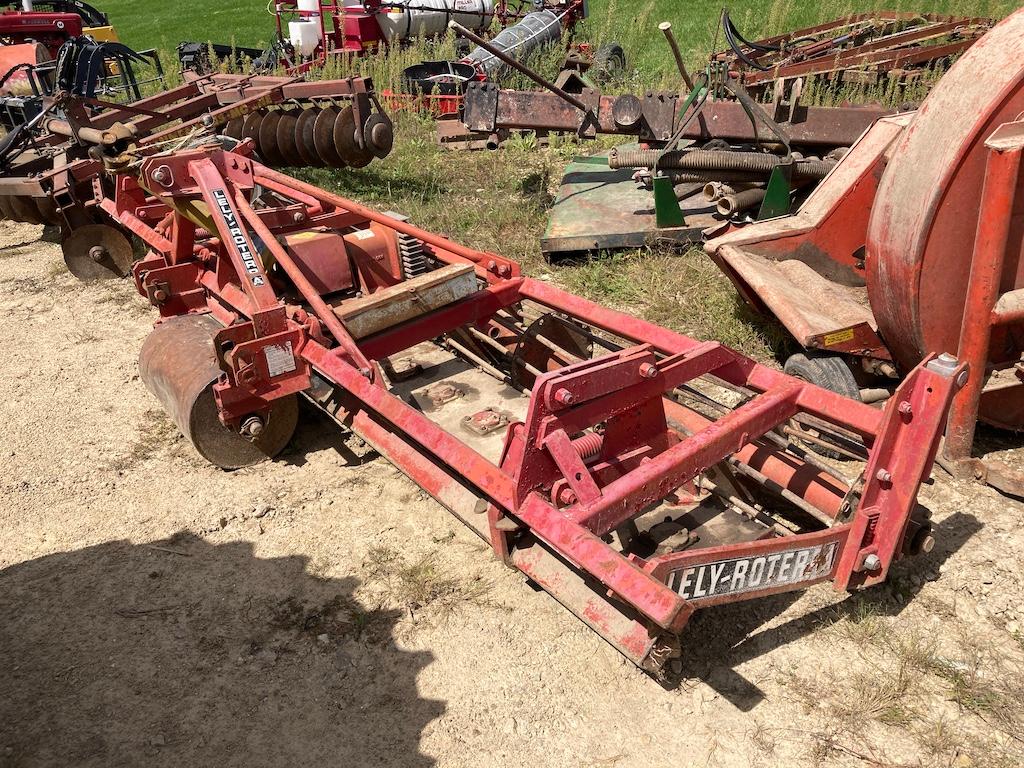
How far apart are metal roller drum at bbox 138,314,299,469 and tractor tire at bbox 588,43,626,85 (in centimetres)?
875

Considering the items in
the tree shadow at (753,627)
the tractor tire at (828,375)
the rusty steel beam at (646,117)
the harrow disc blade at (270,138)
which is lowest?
the tree shadow at (753,627)

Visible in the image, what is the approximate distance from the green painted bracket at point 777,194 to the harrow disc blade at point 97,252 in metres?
5.80

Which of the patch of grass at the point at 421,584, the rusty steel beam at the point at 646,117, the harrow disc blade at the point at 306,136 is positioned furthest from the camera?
the harrow disc blade at the point at 306,136

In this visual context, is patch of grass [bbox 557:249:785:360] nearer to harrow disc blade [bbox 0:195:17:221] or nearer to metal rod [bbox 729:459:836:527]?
metal rod [bbox 729:459:836:527]

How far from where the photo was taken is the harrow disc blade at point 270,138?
8234 millimetres

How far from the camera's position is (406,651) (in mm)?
3061

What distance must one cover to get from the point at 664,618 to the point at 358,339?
2.44 m

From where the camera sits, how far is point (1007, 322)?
329 centimetres

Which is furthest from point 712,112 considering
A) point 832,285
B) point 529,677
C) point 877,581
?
point 529,677

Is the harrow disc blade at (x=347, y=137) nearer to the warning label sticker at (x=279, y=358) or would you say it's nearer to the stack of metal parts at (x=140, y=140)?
the stack of metal parts at (x=140, y=140)

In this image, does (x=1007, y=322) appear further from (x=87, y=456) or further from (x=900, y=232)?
(x=87, y=456)

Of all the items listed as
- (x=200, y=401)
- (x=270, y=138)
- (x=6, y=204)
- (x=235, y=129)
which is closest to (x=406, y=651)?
(x=200, y=401)

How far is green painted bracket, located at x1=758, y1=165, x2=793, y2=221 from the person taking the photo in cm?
555

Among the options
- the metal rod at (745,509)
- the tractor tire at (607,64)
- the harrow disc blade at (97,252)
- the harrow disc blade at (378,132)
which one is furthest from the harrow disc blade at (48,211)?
the tractor tire at (607,64)
